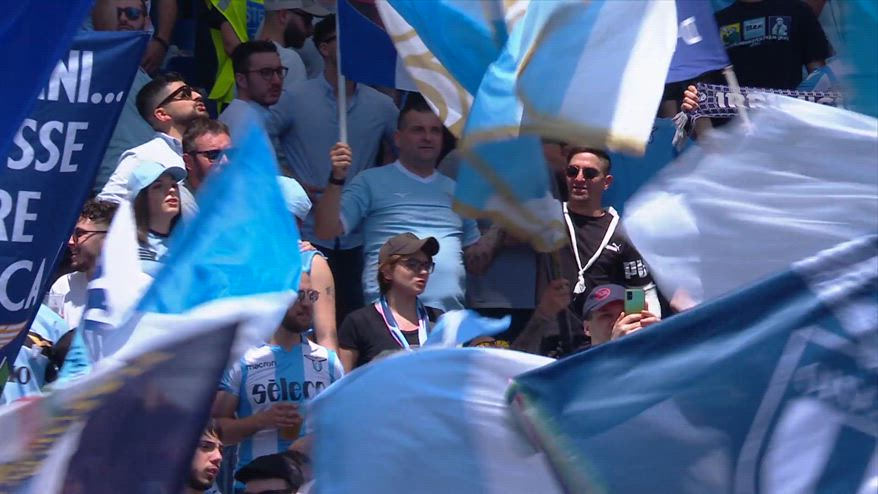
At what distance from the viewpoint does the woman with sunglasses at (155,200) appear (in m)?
6.80

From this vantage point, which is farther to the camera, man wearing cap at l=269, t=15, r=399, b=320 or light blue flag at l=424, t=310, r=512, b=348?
man wearing cap at l=269, t=15, r=399, b=320

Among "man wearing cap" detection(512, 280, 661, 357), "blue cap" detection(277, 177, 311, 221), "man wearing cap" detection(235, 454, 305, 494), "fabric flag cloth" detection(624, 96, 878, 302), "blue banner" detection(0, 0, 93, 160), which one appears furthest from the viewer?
"blue cap" detection(277, 177, 311, 221)

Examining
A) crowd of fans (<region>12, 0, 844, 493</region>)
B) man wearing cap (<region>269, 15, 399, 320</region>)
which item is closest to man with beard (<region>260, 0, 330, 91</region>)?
crowd of fans (<region>12, 0, 844, 493</region>)

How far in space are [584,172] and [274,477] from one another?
88.8 inches

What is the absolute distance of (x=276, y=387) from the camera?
22.1ft

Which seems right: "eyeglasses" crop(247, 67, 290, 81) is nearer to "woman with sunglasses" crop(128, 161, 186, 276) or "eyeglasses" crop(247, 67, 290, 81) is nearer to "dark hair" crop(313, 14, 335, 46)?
"dark hair" crop(313, 14, 335, 46)

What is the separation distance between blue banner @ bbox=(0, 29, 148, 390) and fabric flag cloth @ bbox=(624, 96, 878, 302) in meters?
1.75

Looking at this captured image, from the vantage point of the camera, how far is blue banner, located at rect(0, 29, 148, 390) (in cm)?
520

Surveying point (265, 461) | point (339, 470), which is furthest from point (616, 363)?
point (265, 461)

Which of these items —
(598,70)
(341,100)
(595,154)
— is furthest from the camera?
(341,100)

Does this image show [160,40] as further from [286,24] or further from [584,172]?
[584,172]

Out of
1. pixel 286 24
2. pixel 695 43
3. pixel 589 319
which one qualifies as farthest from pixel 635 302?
pixel 286 24

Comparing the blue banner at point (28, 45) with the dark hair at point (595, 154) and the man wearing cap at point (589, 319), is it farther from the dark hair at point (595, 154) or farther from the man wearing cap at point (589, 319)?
the dark hair at point (595, 154)

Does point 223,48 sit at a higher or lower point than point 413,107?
higher
